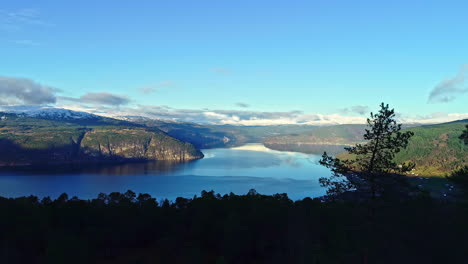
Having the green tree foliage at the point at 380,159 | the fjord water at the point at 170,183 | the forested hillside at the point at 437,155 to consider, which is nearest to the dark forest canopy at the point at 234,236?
the green tree foliage at the point at 380,159

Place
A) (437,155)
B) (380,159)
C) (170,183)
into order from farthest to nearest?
(437,155), (170,183), (380,159)

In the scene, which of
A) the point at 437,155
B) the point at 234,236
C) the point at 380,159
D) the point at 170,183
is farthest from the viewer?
the point at 437,155

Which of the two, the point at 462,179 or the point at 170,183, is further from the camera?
the point at 170,183

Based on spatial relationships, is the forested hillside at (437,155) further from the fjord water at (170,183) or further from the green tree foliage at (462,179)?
the green tree foliage at (462,179)

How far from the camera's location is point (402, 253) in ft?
34.3

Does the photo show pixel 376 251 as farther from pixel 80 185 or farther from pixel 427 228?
pixel 80 185

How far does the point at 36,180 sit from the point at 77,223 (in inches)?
4445

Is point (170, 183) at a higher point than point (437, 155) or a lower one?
lower

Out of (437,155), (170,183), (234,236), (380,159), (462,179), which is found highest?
(380,159)

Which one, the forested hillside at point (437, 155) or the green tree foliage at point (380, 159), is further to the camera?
the forested hillside at point (437, 155)

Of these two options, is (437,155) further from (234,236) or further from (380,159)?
(234,236)

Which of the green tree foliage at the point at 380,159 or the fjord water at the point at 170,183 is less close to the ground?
the green tree foliage at the point at 380,159

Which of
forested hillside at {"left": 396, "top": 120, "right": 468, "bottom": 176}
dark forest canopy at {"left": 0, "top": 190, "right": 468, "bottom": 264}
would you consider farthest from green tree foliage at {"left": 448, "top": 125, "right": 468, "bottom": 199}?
forested hillside at {"left": 396, "top": 120, "right": 468, "bottom": 176}

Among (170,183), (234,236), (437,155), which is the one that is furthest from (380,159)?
(437,155)
